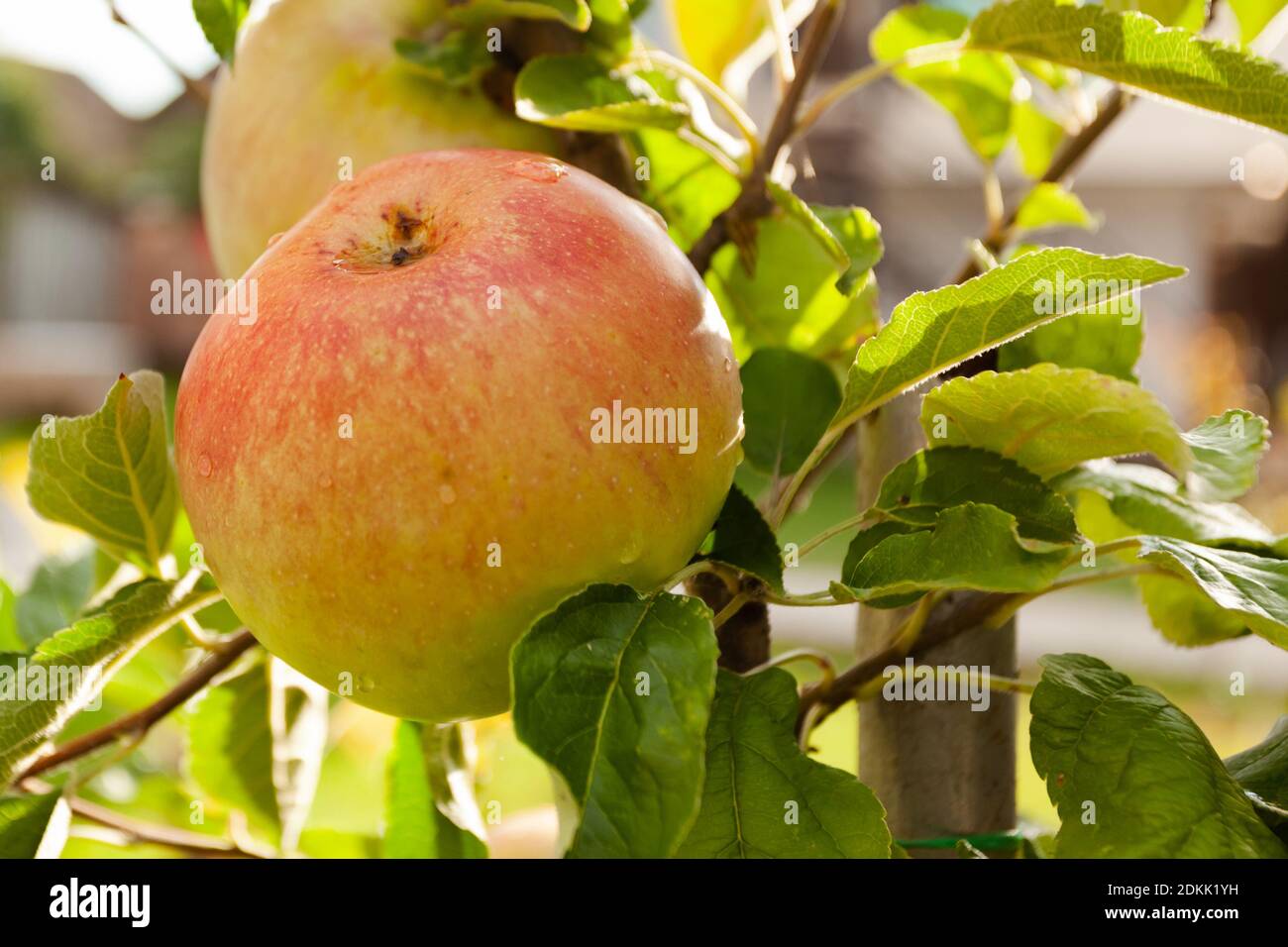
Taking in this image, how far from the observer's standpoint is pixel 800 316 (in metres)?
0.64

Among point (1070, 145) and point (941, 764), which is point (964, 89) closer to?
point (1070, 145)

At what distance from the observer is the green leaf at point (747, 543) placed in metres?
0.43

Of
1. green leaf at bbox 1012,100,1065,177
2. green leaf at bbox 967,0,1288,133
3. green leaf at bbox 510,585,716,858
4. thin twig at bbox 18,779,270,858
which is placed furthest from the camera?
green leaf at bbox 1012,100,1065,177

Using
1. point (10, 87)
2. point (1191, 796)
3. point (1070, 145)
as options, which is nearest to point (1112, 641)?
point (1070, 145)

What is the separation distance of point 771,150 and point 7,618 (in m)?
0.67

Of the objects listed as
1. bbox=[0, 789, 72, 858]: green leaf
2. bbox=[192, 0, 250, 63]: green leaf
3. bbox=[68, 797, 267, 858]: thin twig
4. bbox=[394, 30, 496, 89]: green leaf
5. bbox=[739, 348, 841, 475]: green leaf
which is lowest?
bbox=[68, 797, 267, 858]: thin twig

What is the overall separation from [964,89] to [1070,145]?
3.0 inches

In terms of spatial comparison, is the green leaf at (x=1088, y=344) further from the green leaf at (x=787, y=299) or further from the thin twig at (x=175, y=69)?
the thin twig at (x=175, y=69)

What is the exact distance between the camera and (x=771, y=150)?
562 mm

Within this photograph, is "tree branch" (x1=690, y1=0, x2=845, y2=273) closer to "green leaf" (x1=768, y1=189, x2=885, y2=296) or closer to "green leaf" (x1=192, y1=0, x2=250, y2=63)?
"green leaf" (x1=768, y1=189, x2=885, y2=296)

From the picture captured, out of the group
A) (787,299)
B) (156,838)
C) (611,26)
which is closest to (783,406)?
(787,299)

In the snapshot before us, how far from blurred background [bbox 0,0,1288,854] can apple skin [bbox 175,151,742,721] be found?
0.74 ft

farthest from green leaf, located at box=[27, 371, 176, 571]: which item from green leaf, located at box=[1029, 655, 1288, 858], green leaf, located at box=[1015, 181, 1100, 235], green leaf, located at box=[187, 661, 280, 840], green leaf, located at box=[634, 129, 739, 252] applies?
green leaf, located at box=[1015, 181, 1100, 235]

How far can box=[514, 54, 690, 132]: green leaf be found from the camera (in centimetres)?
48
